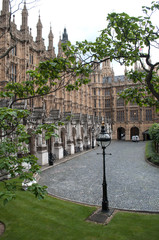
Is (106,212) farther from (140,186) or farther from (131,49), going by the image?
(131,49)

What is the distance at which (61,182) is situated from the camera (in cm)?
1418

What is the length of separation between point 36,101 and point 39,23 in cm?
1370

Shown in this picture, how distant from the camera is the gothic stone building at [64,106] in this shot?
915 inches

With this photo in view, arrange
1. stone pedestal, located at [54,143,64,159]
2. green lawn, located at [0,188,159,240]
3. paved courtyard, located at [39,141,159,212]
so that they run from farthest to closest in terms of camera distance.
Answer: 1. stone pedestal, located at [54,143,64,159]
2. paved courtyard, located at [39,141,159,212]
3. green lawn, located at [0,188,159,240]

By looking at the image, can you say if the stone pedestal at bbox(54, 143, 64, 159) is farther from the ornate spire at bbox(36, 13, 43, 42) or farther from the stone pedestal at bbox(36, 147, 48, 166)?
the ornate spire at bbox(36, 13, 43, 42)

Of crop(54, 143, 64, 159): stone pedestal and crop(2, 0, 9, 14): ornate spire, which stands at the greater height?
crop(2, 0, 9, 14): ornate spire

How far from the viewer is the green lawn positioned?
673 cm

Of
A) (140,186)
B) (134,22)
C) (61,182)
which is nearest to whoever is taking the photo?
(134,22)

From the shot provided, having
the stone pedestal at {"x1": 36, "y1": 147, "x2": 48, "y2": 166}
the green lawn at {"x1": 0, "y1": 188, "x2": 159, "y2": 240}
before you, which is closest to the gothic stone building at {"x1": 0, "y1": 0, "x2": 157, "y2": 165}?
the stone pedestal at {"x1": 36, "y1": 147, "x2": 48, "y2": 166}

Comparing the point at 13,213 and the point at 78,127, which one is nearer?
the point at 13,213

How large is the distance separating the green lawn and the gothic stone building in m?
5.70

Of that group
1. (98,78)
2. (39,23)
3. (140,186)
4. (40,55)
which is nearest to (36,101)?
(40,55)

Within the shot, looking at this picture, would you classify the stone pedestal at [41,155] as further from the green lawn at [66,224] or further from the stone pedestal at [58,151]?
the green lawn at [66,224]

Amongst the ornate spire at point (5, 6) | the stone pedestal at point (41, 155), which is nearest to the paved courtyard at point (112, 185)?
the stone pedestal at point (41, 155)
